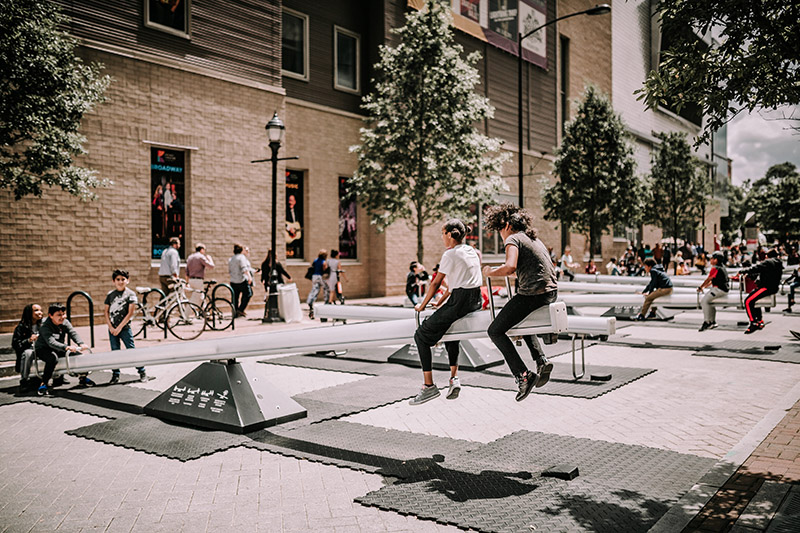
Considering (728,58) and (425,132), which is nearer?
(728,58)

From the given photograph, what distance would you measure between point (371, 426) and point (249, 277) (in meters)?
11.6

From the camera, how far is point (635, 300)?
13602mm

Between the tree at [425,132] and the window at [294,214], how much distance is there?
2.77m

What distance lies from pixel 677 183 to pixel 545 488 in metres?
43.4

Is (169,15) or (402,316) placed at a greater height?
(169,15)

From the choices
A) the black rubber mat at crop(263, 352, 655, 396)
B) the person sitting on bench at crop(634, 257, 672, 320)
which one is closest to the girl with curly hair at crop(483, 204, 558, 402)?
the black rubber mat at crop(263, 352, 655, 396)

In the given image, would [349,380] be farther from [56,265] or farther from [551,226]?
[551,226]

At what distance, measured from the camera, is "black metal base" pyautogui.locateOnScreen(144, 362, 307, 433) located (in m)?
6.82

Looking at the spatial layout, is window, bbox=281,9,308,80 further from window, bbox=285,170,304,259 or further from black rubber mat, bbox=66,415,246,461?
black rubber mat, bbox=66,415,246,461

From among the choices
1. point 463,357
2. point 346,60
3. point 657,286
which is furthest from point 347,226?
point 463,357

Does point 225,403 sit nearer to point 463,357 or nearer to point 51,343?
point 51,343

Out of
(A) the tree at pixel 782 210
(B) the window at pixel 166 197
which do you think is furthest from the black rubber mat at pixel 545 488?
(A) the tree at pixel 782 210

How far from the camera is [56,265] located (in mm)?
15969

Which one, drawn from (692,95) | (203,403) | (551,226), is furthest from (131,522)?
(551,226)
